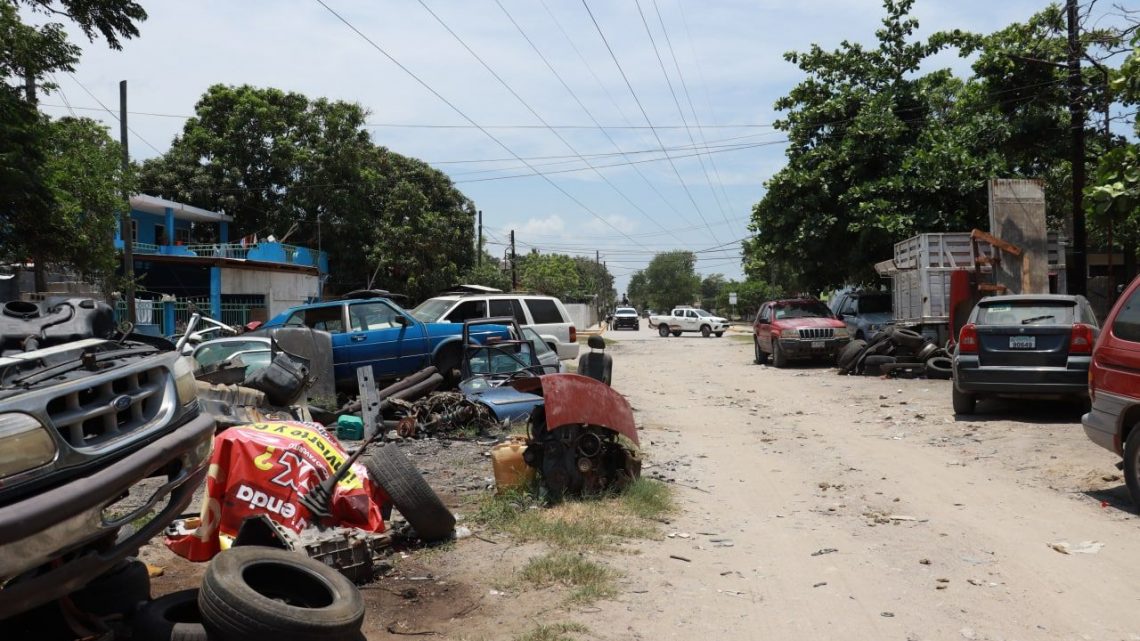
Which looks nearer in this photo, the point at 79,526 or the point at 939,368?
the point at 79,526

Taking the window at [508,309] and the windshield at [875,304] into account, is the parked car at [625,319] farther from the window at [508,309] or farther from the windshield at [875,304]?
the window at [508,309]

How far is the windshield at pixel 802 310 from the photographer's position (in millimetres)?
22105

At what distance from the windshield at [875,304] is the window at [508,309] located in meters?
10.0

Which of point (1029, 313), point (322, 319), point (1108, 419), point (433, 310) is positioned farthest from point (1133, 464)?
point (433, 310)

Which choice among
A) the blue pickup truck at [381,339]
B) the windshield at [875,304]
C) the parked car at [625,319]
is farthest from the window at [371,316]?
the parked car at [625,319]

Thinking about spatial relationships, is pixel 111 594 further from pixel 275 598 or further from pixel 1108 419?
pixel 1108 419

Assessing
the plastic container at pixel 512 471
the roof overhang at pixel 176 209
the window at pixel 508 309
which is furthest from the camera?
the roof overhang at pixel 176 209

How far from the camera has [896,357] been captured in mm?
17875

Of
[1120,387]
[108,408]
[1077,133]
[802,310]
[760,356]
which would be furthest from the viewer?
[760,356]

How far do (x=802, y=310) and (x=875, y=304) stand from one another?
94.3 inches

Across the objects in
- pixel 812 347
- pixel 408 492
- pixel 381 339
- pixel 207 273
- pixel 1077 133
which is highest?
pixel 1077 133

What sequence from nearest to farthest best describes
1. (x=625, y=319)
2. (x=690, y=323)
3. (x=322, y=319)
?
(x=322, y=319), (x=690, y=323), (x=625, y=319)

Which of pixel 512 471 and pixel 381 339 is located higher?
pixel 381 339

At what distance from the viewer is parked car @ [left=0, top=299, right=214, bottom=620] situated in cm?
298
